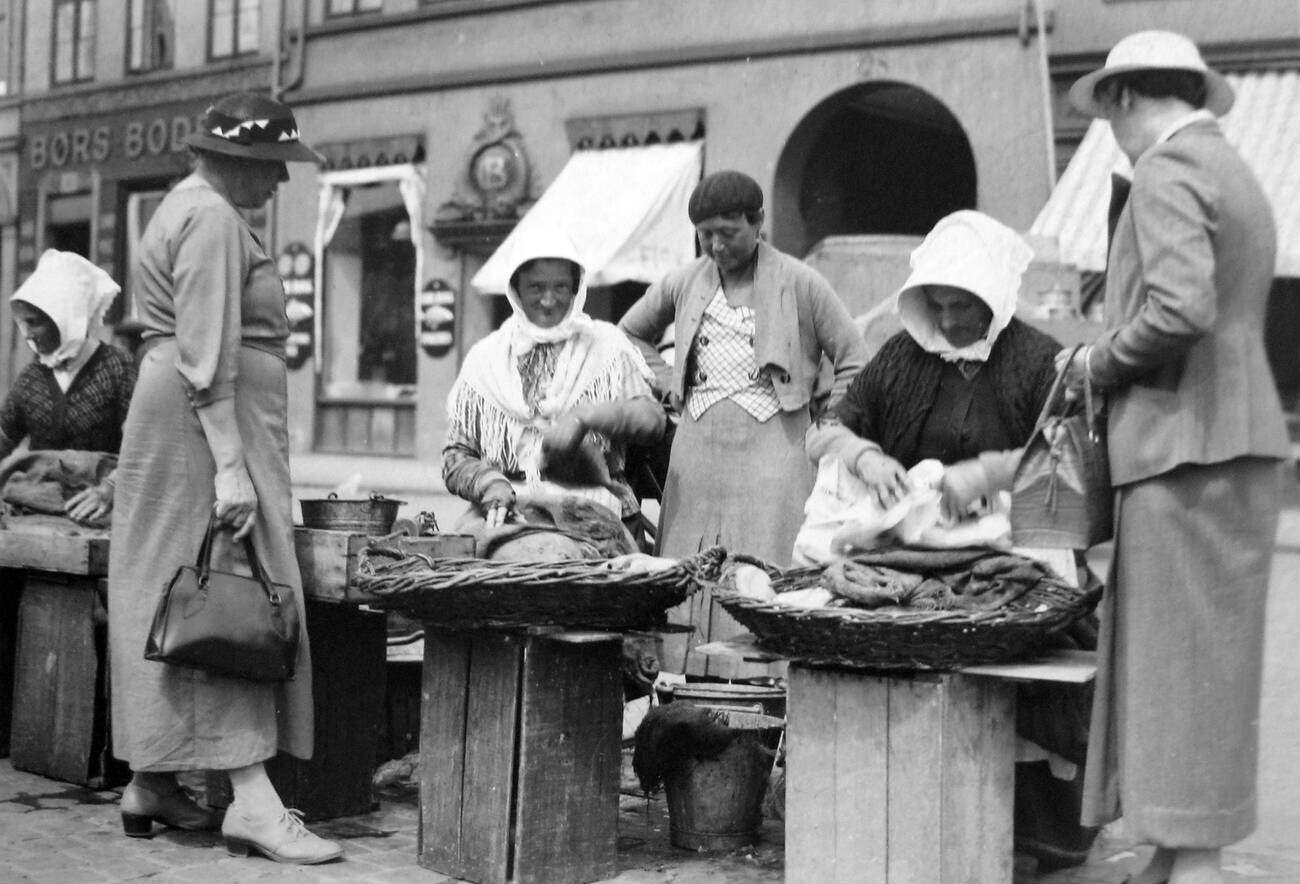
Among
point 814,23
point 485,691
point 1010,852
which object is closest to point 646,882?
point 485,691

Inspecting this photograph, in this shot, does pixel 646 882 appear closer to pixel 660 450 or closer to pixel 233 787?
pixel 233 787

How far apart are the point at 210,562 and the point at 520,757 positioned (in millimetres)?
1021

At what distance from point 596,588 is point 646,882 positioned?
2.72ft

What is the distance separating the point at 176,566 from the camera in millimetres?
4355

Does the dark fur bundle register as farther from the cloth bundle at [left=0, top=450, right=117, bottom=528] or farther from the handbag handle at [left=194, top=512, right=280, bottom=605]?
the cloth bundle at [left=0, top=450, right=117, bottom=528]

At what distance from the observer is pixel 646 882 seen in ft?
13.6

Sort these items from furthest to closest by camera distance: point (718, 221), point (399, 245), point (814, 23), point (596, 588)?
1. point (399, 245)
2. point (814, 23)
3. point (718, 221)
4. point (596, 588)

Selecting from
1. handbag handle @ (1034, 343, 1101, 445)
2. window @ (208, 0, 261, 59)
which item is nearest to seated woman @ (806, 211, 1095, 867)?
handbag handle @ (1034, 343, 1101, 445)

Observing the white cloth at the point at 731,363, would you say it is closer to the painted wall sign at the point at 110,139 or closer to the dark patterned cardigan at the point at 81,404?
the dark patterned cardigan at the point at 81,404

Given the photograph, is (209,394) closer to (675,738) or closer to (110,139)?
(675,738)

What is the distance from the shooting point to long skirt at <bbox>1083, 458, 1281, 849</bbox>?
342cm

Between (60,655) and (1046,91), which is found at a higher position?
(1046,91)

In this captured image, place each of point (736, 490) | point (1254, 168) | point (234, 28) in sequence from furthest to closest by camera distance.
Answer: point (234, 28), point (1254, 168), point (736, 490)

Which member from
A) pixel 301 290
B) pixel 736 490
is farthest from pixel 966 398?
pixel 301 290
